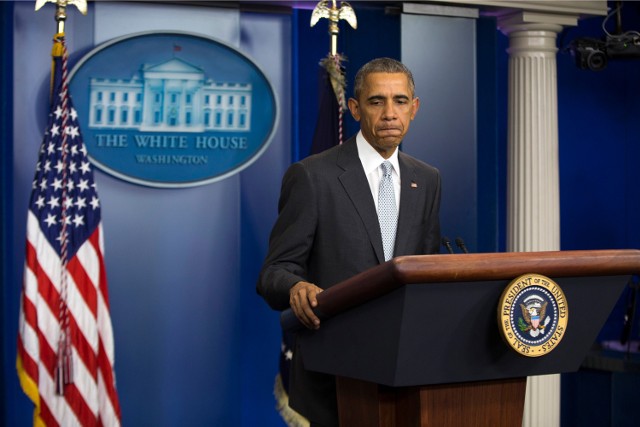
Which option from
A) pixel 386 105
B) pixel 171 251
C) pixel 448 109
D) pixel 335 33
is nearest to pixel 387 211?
pixel 386 105

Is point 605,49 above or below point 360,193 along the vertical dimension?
above

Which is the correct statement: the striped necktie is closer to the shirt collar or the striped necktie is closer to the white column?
the shirt collar

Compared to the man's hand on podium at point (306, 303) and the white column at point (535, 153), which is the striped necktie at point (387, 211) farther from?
the white column at point (535, 153)

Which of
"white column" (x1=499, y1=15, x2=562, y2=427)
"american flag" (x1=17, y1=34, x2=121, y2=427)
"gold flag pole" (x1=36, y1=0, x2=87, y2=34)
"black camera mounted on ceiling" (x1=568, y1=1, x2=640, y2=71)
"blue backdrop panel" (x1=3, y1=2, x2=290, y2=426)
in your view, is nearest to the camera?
"gold flag pole" (x1=36, y1=0, x2=87, y2=34)

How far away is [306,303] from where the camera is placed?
1769 mm

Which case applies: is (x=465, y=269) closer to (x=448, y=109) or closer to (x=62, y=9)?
(x=62, y=9)

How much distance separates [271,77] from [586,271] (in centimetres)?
300

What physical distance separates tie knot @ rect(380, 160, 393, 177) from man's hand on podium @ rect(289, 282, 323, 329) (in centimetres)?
39

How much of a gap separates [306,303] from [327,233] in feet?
0.93

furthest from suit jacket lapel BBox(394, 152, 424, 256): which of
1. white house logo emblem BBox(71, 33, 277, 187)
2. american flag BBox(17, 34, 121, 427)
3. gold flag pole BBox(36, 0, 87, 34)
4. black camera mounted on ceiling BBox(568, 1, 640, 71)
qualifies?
black camera mounted on ceiling BBox(568, 1, 640, 71)

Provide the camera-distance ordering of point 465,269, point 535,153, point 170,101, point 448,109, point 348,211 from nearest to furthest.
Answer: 1. point 465,269
2. point 348,211
3. point 170,101
4. point 448,109
5. point 535,153

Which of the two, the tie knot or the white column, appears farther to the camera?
the white column

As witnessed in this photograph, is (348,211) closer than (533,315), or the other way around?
(533,315)

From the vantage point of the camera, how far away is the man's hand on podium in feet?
5.77
